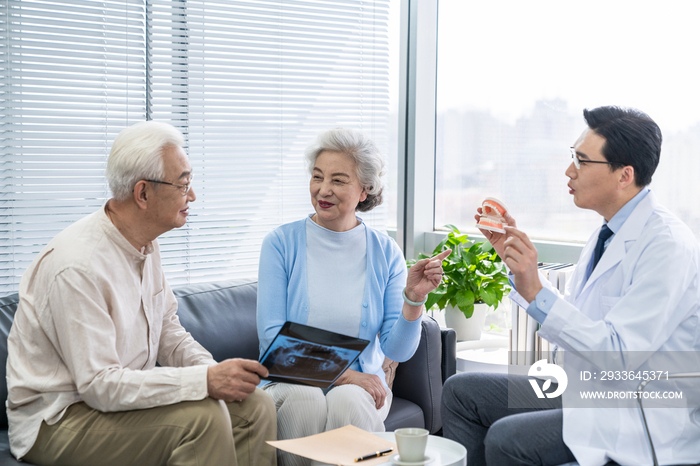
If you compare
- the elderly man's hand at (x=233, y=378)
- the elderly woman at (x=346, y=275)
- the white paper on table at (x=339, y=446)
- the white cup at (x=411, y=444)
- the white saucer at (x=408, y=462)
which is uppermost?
the elderly woman at (x=346, y=275)

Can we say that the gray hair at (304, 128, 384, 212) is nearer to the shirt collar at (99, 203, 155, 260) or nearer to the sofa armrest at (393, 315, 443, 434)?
the sofa armrest at (393, 315, 443, 434)

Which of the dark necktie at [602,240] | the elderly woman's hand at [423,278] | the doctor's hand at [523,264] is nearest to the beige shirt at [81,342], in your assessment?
the elderly woman's hand at [423,278]

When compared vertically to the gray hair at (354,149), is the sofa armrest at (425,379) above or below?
below

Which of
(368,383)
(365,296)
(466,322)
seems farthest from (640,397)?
(466,322)

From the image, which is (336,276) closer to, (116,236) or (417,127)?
(116,236)

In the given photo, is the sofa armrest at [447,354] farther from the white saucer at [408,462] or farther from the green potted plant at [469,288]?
the white saucer at [408,462]

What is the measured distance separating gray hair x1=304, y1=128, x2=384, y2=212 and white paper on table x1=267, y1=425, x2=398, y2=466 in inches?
39.4

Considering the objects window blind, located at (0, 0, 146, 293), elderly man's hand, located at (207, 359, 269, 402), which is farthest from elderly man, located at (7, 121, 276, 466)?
window blind, located at (0, 0, 146, 293)

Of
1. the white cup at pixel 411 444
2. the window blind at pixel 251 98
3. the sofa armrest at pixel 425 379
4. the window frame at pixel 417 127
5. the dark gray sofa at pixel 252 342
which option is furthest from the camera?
the window frame at pixel 417 127

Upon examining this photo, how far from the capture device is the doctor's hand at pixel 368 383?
6.76 ft

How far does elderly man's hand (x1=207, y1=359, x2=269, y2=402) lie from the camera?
1.59m

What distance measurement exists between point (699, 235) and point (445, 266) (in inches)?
43.2

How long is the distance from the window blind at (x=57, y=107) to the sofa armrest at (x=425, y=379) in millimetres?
1561

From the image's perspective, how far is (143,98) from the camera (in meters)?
2.85
